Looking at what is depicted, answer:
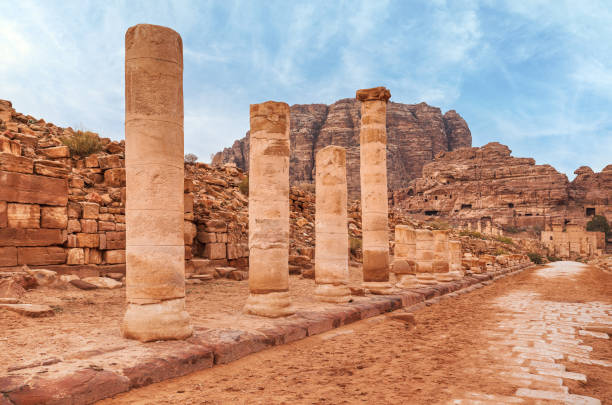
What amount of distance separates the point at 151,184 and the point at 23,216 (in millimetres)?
6412

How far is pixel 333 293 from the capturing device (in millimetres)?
9516

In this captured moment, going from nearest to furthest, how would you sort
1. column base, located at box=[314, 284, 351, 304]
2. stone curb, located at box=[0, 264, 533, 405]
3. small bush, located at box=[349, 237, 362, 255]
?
stone curb, located at box=[0, 264, 533, 405]
column base, located at box=[314, 284, 351, 304]
small bush, located at box=[349, 237, 362, 255]

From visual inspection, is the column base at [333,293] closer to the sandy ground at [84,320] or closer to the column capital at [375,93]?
the sandy ground at [84,320]

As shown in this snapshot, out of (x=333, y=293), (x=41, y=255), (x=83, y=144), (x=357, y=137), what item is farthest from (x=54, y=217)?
(x=357, y=137)

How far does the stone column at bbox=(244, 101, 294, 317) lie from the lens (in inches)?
310

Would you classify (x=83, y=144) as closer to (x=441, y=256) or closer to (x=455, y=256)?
(x=441, y=256)

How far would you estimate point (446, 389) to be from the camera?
427 centimetres

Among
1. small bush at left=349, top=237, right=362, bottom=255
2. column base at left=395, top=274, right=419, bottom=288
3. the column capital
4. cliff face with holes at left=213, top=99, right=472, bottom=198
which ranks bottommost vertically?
column base at left=395, top=274, right=419, bottom=288

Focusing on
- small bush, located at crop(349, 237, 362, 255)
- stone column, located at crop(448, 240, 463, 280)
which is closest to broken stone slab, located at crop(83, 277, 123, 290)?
small bush, located at crop(349, 237, 362, 255)

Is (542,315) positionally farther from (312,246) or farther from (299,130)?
(299,130)

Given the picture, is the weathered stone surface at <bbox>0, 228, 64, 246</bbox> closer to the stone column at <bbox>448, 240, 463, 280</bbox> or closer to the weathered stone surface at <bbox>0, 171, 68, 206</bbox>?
the weathered stone surface at <bbox>0, 171, 68, 206</bbox>

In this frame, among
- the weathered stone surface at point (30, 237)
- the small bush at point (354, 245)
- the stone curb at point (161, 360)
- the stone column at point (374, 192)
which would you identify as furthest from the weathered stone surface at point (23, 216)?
the small bush at point (354, 245)

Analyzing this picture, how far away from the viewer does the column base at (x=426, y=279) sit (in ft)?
46.7

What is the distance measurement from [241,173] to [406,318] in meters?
15.4
